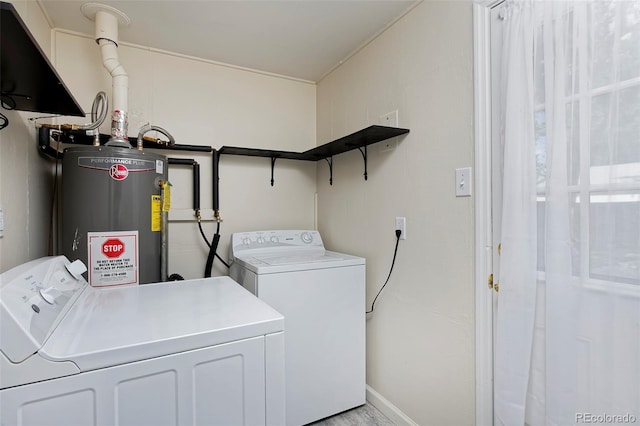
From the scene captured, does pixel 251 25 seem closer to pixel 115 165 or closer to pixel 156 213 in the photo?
pixel 115 165

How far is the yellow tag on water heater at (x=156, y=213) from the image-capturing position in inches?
65.6

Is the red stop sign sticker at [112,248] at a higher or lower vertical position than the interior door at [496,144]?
lower

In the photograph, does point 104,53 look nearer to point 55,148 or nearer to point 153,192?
point 55,148

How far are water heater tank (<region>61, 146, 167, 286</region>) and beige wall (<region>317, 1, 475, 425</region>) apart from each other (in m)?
1.34

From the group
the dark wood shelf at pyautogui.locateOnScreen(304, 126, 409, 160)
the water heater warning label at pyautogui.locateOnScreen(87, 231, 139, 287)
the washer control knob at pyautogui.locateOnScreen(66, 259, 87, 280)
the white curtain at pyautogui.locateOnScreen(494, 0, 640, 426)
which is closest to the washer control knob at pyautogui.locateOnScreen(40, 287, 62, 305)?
the washer control knob at pyautogui.locateOnScreen(66, 259, 87, 280)

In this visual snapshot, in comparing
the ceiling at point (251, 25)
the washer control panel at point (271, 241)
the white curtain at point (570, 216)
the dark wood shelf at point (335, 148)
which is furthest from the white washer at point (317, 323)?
the ceiling at point (251, 25)

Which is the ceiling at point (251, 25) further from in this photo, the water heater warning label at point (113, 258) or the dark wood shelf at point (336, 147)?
the water heater warning label at point (113, 258)

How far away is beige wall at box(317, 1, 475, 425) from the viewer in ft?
4.74

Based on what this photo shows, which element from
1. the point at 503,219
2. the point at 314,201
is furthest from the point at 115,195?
the point at 503,219

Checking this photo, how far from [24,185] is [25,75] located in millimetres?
632

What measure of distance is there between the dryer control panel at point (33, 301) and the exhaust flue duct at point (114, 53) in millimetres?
771

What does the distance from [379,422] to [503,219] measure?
1.40m

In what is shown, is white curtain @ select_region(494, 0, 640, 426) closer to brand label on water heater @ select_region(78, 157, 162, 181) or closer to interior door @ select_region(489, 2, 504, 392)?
interior door @ select_region(489, 2, 504, 392)

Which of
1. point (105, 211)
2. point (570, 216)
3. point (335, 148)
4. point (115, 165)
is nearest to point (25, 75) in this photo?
point (115, 165)
